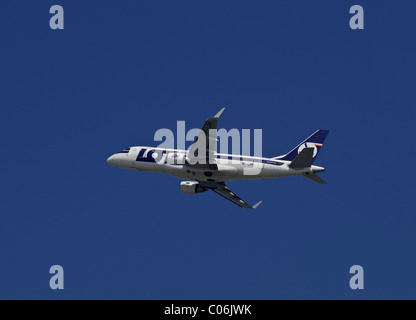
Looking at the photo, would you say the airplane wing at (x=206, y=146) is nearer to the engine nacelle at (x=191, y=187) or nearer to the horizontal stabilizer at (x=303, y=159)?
the engine nacelle at (x=191, y=187)

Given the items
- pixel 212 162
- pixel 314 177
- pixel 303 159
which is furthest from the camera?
pixel 212 162

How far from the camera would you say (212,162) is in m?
79.6

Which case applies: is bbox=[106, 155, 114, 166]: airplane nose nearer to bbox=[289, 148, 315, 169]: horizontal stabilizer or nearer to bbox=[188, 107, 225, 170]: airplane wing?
bbox=[188, 107, 225, 170]: airplane wing

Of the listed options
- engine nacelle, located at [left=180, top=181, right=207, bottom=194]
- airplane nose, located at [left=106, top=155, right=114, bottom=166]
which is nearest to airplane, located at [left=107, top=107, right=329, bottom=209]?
engine nacelle, located at [left=180, top=181, right=207, bottom=194]

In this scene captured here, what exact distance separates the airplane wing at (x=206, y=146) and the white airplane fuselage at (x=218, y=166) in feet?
2.15

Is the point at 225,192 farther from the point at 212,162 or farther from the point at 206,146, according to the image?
the point at 206,146

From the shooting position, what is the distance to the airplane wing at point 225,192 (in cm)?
8644

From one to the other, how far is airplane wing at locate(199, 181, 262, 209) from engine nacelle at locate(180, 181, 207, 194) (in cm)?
50

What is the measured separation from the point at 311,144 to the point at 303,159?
16.3ft

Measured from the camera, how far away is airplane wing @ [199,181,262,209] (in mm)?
86438

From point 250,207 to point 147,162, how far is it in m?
12.8

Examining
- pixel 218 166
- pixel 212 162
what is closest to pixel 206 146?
pixel 212 162
